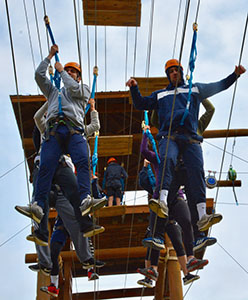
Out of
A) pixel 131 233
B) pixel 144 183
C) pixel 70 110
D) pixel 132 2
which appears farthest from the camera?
pixel 131 233

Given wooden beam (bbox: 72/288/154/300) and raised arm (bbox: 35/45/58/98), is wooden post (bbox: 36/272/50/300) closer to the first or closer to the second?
wooden beam (bbox: 72/288/154/300)

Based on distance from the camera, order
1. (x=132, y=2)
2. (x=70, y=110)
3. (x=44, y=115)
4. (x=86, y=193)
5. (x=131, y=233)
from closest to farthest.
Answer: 1. (x=86, y=193)
2. (x=70, y=110)
3. (x=44, y=115)
4. (x=132, y=2)
5. (x=131, y=233)

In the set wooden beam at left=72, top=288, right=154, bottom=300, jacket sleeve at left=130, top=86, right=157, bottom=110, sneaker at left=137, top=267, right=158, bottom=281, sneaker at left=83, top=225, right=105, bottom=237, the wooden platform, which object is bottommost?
wooden beam at left=72, top=288, right=154, bottom=300

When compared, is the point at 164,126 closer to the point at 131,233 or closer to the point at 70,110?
the point at 70,110

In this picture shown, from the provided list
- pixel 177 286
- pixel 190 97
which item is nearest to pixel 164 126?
pixel 190 97

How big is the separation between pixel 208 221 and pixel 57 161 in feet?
5.27

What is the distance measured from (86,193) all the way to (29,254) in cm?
566

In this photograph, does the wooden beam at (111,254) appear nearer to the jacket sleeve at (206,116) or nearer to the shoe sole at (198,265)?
the shoe sole at (198,265)

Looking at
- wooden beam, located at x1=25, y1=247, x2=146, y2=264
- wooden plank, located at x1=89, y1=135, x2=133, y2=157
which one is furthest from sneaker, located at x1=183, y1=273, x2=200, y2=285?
wooden plank, located at x1=89, y1=135, x2=133, y2=157

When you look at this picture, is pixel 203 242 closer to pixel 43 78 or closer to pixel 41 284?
pixel 43 78

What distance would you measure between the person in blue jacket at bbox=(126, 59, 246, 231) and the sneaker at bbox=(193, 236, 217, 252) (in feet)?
0.45

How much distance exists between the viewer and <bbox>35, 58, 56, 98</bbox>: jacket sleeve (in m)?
5.82

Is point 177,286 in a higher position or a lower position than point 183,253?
lower

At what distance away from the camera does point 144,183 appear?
6766mm
